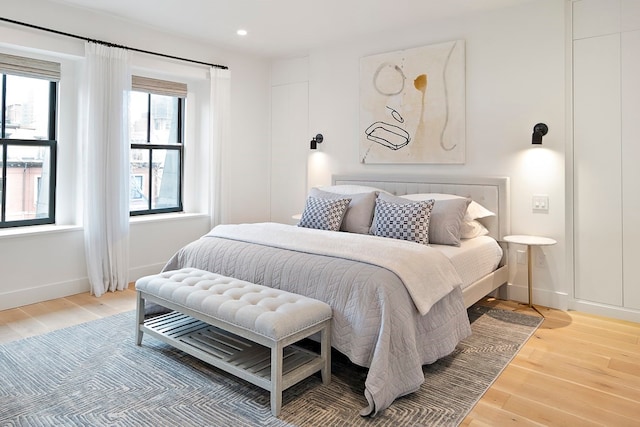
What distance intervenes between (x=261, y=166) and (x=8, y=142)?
2.72m

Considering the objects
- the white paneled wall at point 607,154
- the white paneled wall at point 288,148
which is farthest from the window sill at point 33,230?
the white paneled wall at point 607,154

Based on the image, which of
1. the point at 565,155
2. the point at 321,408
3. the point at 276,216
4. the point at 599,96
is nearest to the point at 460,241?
the point at 565,155

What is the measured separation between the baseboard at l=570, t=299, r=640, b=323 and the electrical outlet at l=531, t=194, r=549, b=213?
0.80 meters

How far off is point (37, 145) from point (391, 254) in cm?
335

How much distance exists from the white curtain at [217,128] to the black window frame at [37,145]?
1.56 meters

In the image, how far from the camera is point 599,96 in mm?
3459

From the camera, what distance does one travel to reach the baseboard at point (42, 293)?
143 inches

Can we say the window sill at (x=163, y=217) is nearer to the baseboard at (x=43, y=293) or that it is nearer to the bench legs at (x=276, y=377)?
the baseboard at (x=43, y=293)

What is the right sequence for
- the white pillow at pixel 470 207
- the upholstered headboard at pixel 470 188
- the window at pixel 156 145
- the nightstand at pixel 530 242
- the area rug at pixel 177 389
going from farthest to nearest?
the window at pixel 156 145
the upholstered headboard at pixel 470 188
the white pillow at pixel 470 207
the nightstand at pixel 530 242
the area rug at pixel 177 389

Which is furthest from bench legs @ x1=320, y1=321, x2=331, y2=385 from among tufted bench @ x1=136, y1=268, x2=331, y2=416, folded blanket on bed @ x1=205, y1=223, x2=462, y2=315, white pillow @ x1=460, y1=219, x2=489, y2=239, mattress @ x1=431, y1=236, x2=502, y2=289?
white pillow @ x1=460, y1=219, x2=489, y2=239

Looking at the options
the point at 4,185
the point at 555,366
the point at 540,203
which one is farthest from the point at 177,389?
the point at 540,203

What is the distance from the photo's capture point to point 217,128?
16.5ft

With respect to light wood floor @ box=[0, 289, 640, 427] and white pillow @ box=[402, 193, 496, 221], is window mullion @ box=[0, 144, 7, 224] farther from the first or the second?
white pillow @ box=[402, 193, 496, 221]

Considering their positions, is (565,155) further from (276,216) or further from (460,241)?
(276,216)
